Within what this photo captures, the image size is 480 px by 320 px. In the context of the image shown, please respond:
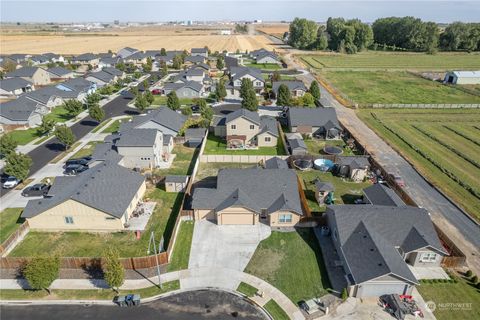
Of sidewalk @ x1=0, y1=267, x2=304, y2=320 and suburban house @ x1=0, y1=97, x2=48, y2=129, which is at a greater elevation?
suburban house @ x1=0, y1=97, x2=48, y2=129

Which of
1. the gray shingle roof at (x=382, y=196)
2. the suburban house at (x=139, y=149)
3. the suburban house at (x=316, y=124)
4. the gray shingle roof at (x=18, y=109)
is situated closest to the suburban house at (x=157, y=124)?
the suburban house at (x=139, y=149)

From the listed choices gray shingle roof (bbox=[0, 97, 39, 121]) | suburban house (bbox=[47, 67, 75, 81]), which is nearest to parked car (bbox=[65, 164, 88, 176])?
gray shingle roof (bbox=[0, 97, 39, 121])

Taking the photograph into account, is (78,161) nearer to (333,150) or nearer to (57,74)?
(333,150)

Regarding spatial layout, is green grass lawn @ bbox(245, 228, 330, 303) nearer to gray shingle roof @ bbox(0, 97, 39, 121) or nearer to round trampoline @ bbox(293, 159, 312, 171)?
round trampoline @ bbox(293, 159, 312, 171)

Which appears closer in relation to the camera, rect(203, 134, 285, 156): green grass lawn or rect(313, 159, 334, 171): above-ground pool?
rect(313, 159, 334, 171): above-ground pool

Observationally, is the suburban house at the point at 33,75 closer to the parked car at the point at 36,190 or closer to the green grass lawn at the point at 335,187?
the parked car at the point at 36,190

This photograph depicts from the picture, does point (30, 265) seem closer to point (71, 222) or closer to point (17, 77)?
point (71, 222)

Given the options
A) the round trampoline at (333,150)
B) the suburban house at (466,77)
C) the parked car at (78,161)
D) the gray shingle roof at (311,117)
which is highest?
the suburban house at (466,77)
